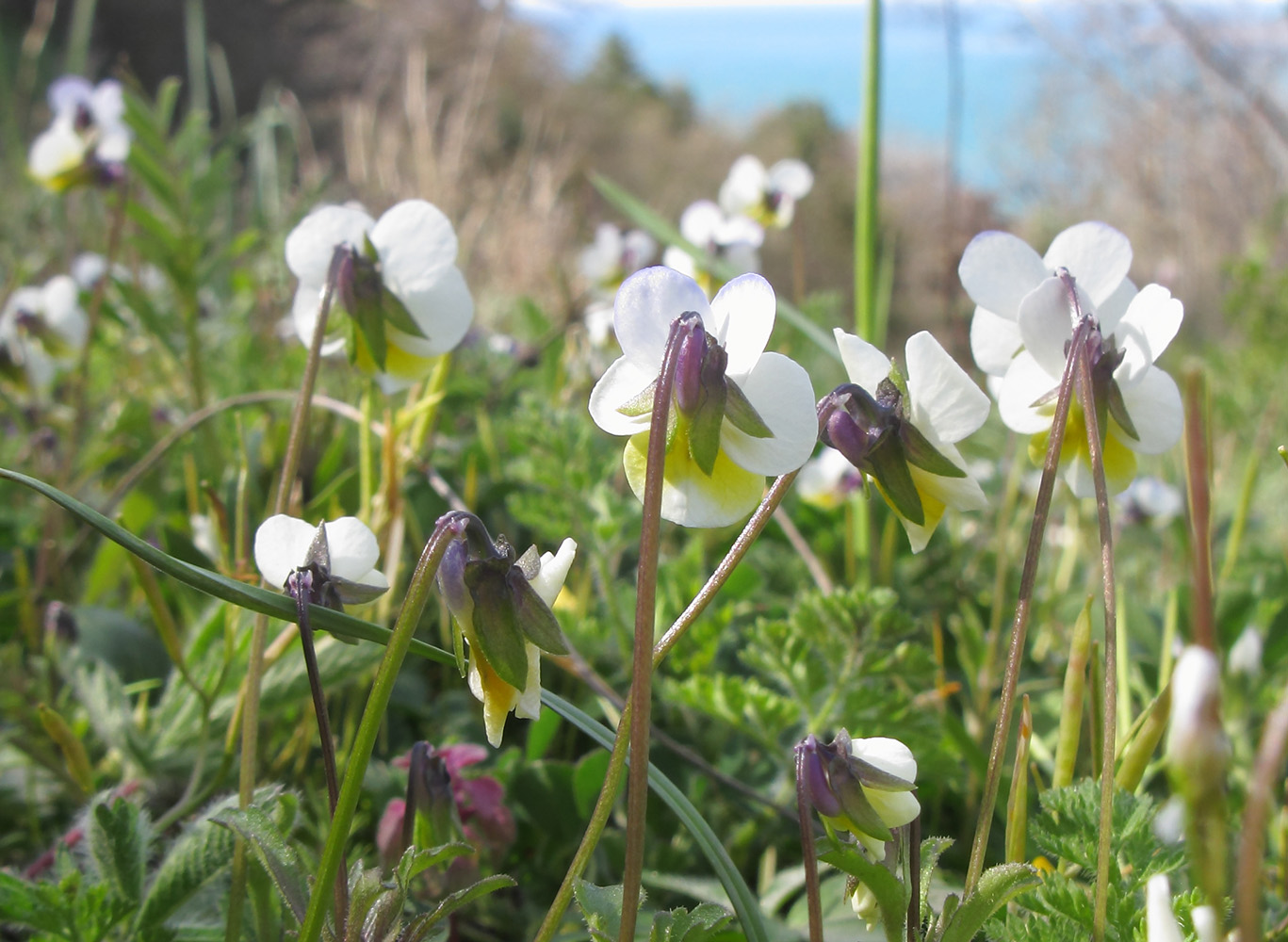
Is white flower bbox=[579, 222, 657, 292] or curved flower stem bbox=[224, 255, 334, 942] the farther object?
white flower bbox=[579, 222, 657, 292]

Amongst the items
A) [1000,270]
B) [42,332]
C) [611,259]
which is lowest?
[1000,270]

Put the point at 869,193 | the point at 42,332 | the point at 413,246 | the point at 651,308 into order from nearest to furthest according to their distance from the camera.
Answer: the point at 651,308 < the point at 413,246 < the point at 869,193 < the point at 42,332

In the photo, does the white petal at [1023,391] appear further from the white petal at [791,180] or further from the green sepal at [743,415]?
the white petal at [791,180]

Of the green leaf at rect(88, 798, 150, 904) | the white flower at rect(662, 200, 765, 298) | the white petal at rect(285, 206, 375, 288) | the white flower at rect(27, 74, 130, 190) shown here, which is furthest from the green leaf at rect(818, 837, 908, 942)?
the white flower at rect(27, 74, 130, 190)

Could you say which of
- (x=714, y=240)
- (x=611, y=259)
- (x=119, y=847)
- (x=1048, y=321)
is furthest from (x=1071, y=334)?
(x=611, y=259)

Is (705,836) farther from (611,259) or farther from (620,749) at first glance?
(611,259)

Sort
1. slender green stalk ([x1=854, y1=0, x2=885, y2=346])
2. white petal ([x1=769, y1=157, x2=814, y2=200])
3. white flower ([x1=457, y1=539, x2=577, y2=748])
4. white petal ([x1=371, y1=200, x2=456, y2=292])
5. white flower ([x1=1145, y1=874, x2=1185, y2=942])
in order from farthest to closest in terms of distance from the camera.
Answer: white petal ([x1=769, y1=157, x2=814, y2=200]) < slender green stalk ([x1=854, y1=0, x2=885, y2=346]) < white petal ([x1=371, y1=200, x2=456, y2=292]) < white flower ([x1=457, y1=539, x2=577, y2=748]) < white flower ([x1=1145, y1=874, x2=1185, y2=942])

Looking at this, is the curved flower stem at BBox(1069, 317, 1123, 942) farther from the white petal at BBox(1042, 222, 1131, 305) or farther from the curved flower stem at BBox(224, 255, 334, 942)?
the curved flower stem at BBox(224, 255, 334, 942)
